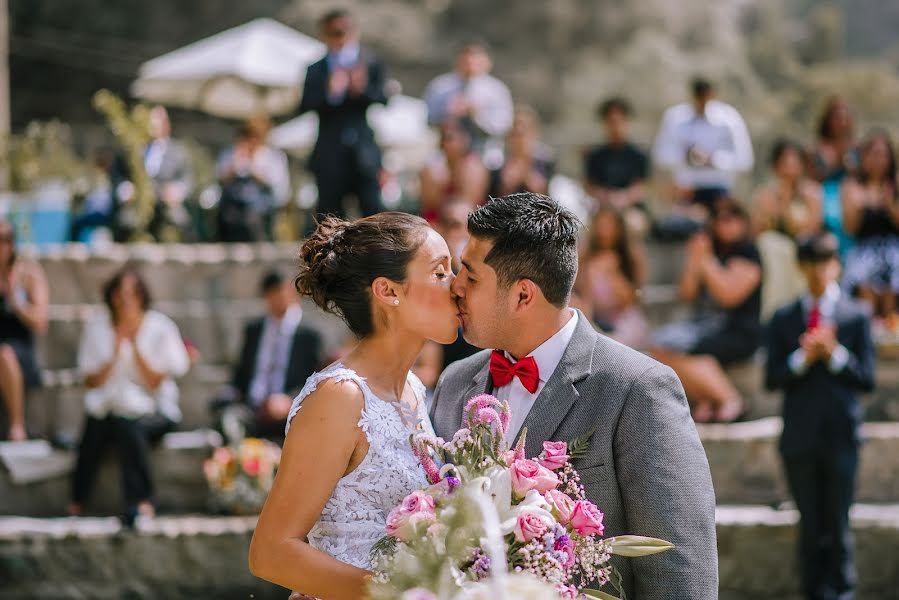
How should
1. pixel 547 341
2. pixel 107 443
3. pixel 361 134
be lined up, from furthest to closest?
pixel 361 134 → pixel 107 443 → pixel 547 341

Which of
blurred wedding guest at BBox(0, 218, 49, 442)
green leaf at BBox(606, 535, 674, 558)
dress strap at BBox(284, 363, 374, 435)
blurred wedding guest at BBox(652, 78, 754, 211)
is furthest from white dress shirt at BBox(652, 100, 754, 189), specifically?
green leaf at BBox(606, 535, 674, 558)

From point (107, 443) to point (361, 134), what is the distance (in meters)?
3.12

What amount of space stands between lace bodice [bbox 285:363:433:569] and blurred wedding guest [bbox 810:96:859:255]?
7.16 metres

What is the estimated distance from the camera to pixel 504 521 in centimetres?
280

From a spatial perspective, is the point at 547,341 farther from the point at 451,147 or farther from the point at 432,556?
the point at 451,147

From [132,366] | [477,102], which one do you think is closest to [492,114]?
[477,102]

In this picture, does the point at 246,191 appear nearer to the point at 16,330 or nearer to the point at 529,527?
the point at 16,330

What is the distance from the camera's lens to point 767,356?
24.1ft

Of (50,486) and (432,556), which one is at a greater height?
(432,556)

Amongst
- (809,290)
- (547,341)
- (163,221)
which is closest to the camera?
(547,341)

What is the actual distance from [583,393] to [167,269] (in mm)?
7805

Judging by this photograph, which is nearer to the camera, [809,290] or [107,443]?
[809,290]

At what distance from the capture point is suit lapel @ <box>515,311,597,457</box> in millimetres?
3318

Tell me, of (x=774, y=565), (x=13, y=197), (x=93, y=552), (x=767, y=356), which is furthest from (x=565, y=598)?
(x=13, y=197)
